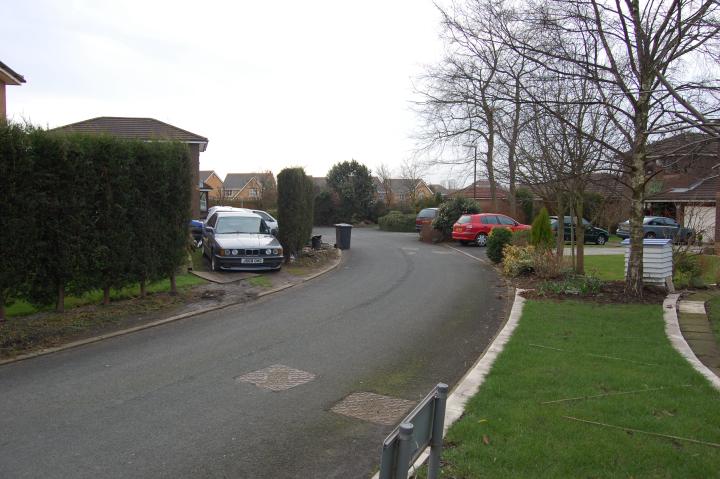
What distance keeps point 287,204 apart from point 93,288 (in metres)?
7.72

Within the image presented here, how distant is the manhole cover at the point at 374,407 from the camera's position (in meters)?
5.21

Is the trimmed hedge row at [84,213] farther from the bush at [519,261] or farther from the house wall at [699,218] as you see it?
the house wall at [699,218]

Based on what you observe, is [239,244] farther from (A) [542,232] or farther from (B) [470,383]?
(B) [470,383]

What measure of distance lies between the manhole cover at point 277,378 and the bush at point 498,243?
12440 mm

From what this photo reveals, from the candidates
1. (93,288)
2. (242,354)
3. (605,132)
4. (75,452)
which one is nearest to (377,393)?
(242,354)

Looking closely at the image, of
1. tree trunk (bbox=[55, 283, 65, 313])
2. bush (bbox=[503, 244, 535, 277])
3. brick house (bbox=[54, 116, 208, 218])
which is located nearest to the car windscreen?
tree trunk (bbox=[55, 283, 65, 313])

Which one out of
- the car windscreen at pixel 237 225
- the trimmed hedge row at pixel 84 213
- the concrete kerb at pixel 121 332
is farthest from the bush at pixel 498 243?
the trimmed hedge row at pixel 84 213

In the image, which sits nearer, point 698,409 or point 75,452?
point 75,452

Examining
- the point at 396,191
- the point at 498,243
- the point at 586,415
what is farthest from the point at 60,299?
the point at 396,191

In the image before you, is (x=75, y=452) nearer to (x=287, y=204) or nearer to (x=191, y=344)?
(x=191, y=344)

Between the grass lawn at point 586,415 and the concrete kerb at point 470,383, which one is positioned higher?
the grass lawn at point 586,415

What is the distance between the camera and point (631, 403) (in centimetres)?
513

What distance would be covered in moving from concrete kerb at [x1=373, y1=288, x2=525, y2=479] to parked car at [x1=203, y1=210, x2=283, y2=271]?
7.35m

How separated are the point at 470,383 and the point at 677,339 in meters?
3.76
